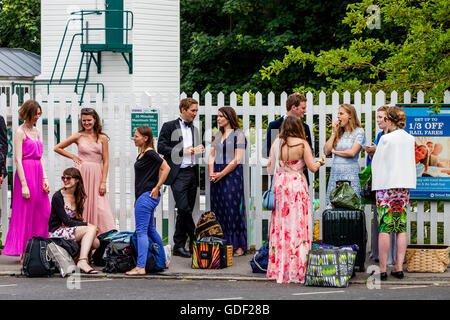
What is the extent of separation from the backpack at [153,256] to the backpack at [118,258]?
0.07 m

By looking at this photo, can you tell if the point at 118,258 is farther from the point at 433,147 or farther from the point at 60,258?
the point at 433,147

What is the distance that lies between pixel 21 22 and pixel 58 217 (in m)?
25.3

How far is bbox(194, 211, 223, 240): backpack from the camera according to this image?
11.0m

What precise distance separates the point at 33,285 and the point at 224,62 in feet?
71.9

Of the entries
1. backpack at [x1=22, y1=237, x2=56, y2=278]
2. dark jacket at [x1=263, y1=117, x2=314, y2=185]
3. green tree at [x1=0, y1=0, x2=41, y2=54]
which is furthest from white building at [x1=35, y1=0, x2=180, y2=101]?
backpack at [x1=22, y1=237, x2=56, y2=278]

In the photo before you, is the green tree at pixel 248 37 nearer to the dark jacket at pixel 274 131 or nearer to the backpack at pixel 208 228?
the dark jacket at pixel 274 131

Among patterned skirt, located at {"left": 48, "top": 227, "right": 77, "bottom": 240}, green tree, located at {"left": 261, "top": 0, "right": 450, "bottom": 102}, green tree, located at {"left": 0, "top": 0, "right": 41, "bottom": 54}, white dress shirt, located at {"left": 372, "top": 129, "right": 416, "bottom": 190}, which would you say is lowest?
patterned skirt, located at {"left": 48, "top": 227, "right": 77, "bottom": 240}

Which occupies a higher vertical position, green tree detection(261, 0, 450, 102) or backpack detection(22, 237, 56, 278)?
green tree detection(261, 0, 450, 102)

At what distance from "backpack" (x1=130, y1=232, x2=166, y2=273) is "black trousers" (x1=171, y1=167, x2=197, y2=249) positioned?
1.25 m

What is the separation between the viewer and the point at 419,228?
11852mm

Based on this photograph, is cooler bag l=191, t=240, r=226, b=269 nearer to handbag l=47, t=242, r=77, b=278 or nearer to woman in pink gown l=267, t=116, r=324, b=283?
woman in pink gown l=267, t=116, r=324, b=283

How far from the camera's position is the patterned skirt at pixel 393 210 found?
9984 millimetres
